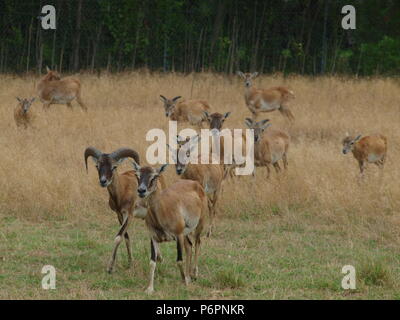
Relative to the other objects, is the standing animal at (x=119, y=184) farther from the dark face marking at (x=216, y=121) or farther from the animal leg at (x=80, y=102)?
the animal leg at (x=80, y=102)

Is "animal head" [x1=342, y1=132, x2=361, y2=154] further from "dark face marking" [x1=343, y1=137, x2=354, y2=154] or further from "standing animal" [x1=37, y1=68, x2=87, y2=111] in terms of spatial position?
"standing animal" [x1=37, y1=68, x2=87, y2=111]

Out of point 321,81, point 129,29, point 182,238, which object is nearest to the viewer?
point 182,238

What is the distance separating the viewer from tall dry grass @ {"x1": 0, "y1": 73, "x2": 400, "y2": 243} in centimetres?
1084

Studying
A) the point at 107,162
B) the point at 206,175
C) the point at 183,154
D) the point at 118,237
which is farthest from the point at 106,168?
the point at 206,175

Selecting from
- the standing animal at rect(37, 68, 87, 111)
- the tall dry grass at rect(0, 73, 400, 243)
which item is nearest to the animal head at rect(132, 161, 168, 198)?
the tall dry grass at rect(0, 73, 400, 243)

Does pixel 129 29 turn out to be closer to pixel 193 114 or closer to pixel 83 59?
pixel 83 59

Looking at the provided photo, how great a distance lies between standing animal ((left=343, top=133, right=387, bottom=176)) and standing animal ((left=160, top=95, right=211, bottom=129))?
5.31 metres

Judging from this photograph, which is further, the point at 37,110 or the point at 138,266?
the point at 37,110

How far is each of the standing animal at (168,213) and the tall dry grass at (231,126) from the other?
2963 mm

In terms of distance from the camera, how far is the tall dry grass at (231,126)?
35.6 feet

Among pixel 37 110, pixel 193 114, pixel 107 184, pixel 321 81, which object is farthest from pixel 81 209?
pixel 321 81

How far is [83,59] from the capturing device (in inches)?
1308

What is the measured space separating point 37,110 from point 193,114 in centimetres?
441

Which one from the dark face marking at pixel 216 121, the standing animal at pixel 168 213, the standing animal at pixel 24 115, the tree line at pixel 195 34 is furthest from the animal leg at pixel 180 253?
the tree line at pixel 195 34
